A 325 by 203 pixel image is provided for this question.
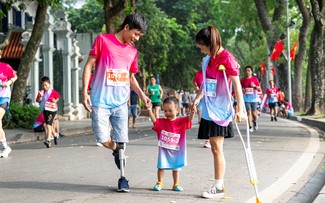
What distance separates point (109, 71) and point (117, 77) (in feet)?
0.38

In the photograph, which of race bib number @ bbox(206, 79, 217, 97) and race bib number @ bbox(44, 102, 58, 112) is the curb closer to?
race bib number @ bbox(206, 79, 217, 97)

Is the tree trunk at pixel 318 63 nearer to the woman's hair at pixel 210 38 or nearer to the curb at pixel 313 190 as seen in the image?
the curb at pixel 313 190

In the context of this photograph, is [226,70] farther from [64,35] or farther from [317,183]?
[64,35]

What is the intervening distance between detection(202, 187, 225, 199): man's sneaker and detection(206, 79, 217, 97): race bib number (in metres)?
0.95

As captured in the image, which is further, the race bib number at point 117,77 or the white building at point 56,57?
the white building at point 56,57

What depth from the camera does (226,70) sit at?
20.8 ft

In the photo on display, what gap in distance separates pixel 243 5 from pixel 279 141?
27.1 m

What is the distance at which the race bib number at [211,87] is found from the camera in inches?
257

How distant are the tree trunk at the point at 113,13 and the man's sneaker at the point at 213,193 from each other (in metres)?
16.4

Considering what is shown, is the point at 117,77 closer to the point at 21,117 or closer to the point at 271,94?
the point at 21,117

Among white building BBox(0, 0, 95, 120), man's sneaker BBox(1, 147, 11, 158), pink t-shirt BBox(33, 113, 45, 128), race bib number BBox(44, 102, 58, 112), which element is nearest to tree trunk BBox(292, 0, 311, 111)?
white building BBox(0, 0, 95, 120)

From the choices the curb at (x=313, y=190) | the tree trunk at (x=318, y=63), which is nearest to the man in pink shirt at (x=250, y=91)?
the curb at (x=313, y=190)

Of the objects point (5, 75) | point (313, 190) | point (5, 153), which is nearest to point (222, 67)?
point (313, 190)

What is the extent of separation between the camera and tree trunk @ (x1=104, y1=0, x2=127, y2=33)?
2239 cm
